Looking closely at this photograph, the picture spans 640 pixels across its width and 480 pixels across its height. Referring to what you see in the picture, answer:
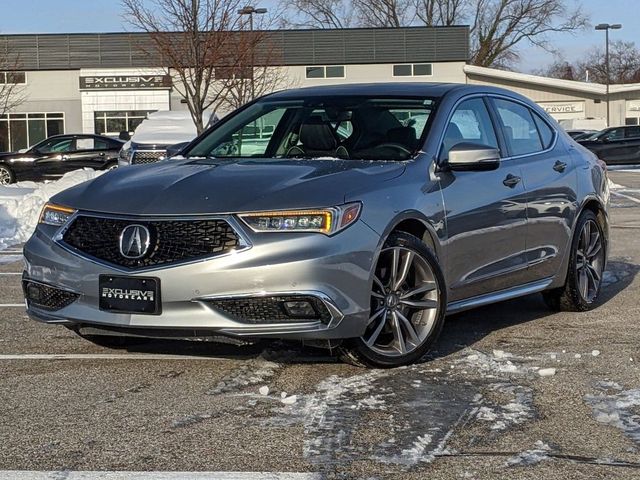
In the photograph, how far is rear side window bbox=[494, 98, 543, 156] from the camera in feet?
21.8

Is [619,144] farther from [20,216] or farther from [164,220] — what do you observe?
[164,220]

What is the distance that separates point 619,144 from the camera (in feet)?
117

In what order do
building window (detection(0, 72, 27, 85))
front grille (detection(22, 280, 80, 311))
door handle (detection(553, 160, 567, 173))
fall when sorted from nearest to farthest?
front grille (detection(22, 280, 80, 311)) → door handle (detection(553, 160, 567, 173)) → building window (detection(0, 72, 27, 85))

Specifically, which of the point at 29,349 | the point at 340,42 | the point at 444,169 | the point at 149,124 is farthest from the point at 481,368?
the point at 340,42

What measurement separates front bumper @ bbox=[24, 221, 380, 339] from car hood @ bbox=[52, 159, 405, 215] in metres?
0.21

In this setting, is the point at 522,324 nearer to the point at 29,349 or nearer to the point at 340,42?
the point at 29,349

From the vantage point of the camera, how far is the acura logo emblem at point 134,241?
486 cm

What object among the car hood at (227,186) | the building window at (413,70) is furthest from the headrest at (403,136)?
the building window at (413,70)

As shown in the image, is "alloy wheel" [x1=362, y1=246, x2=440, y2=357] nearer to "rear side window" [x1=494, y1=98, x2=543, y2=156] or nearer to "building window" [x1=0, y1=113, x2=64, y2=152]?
"rear side window" [x1=494, y1=98, x2=543, y2=156]

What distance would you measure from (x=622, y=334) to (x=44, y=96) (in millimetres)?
47340

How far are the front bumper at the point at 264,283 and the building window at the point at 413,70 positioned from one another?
46873 millimetres

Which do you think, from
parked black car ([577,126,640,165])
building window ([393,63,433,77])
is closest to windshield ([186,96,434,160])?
parked black car ([577,126,640,165])

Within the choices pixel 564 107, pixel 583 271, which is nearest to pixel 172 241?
pixel 583 271

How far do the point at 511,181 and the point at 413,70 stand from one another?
45.8 metres
